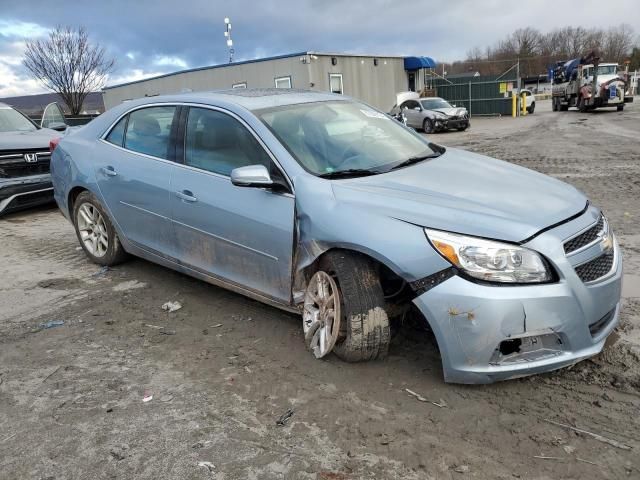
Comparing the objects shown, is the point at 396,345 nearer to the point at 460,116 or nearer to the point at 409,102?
the point at 460,116

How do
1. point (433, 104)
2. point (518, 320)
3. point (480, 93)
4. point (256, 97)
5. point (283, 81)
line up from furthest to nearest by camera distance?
point (480, 93), point (283, 81), point (433, 104), point (256, 97), point (518, 320)

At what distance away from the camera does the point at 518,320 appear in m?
2.68

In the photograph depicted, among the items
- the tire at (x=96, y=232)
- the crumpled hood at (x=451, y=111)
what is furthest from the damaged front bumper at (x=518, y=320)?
the crumpled hood at (x=451, y=111)

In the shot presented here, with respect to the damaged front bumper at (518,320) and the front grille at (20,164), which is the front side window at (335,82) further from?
the damaged front bumper at (518,320)

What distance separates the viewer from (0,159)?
784 cm

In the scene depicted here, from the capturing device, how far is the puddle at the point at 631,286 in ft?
13.6

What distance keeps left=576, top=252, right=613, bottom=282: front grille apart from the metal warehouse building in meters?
22.0

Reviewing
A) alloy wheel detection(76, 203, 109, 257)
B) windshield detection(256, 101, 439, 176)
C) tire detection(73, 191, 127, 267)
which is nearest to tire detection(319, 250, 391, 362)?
windshield detection(256, 101, 439, 176)

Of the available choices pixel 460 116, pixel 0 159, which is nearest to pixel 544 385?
pixel 0 159

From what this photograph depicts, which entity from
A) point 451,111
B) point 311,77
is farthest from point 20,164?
point 451,111

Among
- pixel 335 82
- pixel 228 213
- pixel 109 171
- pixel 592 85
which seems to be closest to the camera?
pixel 228 213

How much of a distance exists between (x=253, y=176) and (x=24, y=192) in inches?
241

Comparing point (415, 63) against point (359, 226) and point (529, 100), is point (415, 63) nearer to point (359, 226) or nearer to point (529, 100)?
point (529, 100)

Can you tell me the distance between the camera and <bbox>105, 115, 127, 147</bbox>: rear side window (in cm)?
486
